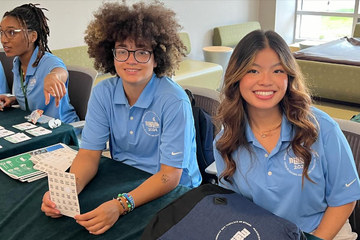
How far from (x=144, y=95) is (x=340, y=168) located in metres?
0.83

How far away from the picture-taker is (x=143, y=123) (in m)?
1.66

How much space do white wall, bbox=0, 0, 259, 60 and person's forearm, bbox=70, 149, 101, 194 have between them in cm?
278

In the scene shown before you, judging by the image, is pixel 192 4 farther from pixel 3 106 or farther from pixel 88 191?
pixel 88 191

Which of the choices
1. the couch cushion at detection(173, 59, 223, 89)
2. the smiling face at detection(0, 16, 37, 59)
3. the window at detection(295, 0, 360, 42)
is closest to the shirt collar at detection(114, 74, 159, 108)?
the smiling face at detection(0, 16, 37, 59)

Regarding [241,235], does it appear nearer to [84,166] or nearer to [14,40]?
[84,166]

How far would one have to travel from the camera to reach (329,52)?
4.45m

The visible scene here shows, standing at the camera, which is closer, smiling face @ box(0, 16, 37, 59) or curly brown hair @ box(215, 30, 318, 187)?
curly brown hair @ box(215, 30, 318, 187)

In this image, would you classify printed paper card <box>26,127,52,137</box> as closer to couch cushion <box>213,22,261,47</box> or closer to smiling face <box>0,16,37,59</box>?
smiling face <box>0,16,37,59</box>

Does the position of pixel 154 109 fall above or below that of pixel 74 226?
above

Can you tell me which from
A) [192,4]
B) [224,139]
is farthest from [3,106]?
[192,4]

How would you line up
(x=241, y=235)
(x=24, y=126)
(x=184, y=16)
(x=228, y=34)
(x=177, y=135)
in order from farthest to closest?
(x=228, y=34), (x=184, y=16), (x=24, y=126), (x=177, y=135), (x=241, y=235)

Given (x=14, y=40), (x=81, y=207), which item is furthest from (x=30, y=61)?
(x=81, y=207)

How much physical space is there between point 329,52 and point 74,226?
3.99 metres

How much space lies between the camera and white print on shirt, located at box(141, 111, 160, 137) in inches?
64.8
